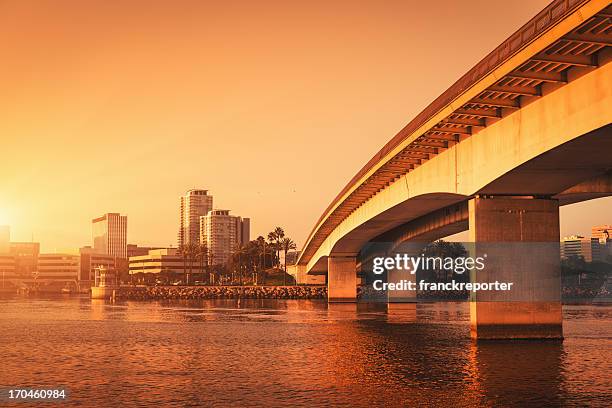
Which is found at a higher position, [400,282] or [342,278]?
[342,278]

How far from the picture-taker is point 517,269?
3669 cm

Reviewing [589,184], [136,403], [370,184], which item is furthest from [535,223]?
[136,403]

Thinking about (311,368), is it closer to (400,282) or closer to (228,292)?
(400,282)

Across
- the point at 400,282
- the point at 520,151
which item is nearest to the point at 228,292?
the point at 400,282

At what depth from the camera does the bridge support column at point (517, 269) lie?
120 feet

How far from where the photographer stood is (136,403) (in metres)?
23.3

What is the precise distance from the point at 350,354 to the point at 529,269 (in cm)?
1008

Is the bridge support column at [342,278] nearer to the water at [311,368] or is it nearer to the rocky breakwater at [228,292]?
the rocky breakwater at [228,292]

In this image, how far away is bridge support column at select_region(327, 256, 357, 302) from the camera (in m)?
98.7

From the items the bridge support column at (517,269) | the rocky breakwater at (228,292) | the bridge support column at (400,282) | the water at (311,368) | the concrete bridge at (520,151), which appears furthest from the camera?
the rocky breakwater at (228,292)

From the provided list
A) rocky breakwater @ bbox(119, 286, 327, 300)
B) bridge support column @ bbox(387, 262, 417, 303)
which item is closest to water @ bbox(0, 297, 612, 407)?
bridge support column @ bbox(387, 262, 417, 303)

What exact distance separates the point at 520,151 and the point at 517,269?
8577mm

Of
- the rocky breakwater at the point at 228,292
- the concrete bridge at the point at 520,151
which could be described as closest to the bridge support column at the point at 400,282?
the concrete bridge at the point at 520,151

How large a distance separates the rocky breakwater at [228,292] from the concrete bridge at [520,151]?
85.7m
